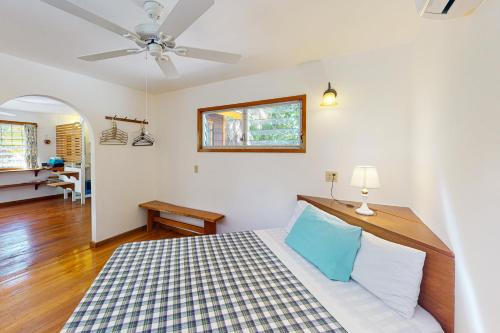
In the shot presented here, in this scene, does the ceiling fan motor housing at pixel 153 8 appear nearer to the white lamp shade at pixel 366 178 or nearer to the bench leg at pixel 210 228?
the white lamp shade at pixel 366 178

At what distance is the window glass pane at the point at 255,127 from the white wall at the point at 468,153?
1.29 m

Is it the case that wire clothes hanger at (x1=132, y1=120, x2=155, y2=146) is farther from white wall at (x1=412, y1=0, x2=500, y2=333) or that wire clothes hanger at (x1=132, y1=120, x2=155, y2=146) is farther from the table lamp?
white wall at (x1=412, y1=0, x2=500, y2=333)

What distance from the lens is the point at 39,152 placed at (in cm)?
577

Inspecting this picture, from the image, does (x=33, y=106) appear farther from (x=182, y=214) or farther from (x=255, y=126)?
(x=255, y=126)

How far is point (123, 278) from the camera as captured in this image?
137 centimetres

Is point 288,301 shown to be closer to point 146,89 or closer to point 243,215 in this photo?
point 243,215

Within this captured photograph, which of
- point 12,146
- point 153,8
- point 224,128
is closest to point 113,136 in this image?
point 224,128

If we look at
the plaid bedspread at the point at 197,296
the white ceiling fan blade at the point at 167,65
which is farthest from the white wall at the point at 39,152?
the white ceiling fan blade at the point at 167,65

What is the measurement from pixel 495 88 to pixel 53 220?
586 cm

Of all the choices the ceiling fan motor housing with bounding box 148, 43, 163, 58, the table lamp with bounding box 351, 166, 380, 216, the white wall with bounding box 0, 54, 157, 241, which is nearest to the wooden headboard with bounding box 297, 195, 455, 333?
the table lamp with bounding box 351, 166, 380, 216

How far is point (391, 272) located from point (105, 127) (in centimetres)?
365

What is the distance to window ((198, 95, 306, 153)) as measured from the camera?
2568 millimetres

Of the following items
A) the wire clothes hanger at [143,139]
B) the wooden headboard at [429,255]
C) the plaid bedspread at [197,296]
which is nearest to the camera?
the plaid bedspread at [197,296]

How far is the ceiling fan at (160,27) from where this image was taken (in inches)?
42.3
